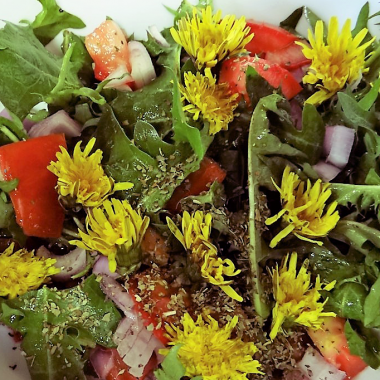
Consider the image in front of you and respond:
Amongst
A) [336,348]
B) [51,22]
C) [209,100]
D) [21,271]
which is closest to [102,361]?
[21,271]

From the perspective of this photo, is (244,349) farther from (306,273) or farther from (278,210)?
(278,210)

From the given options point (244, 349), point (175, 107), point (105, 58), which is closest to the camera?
point (244, 349)

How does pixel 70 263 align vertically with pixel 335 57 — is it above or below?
below

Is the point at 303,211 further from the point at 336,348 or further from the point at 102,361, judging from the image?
the point at 102,361

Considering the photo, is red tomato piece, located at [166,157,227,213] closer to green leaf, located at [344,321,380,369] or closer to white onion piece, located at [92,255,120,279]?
white onion piece, located at [92,255,120,279]

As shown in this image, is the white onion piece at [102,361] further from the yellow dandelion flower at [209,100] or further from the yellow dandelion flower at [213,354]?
the yellow dandelion flower at [209,100]

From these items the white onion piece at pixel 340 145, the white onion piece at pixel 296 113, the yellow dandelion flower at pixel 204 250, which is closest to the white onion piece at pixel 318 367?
the yellow dandelion flower at pixel 204 250

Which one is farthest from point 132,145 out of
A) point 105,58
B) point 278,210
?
point 278,210
